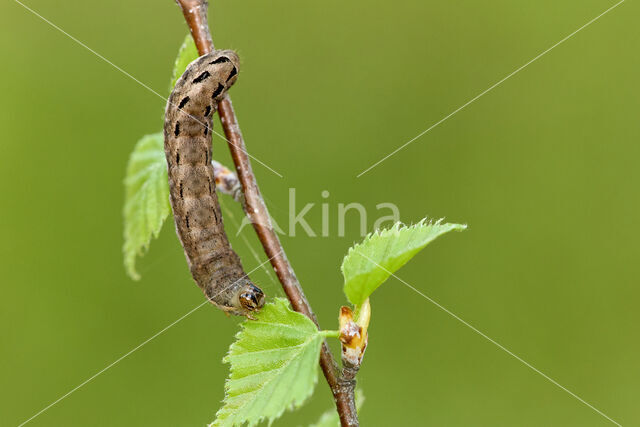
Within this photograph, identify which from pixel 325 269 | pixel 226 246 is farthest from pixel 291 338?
pixel 325 269

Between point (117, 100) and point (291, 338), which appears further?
point (117, 100)

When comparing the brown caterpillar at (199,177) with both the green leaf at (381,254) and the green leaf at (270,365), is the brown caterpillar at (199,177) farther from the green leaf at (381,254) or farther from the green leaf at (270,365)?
the green leaf at (381,254)

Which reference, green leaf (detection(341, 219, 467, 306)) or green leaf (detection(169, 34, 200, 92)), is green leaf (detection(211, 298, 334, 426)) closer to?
green leaf (detection(341, 219, 467, 306))

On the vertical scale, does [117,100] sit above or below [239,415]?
above

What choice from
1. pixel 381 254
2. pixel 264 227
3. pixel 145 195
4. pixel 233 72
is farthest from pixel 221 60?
pixel 381 254

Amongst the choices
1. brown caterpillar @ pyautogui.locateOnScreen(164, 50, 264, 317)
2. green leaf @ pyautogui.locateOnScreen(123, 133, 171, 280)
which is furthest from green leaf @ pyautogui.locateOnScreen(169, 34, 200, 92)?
green leaf @ pyautogui.locateOnScreen(123, 133, 171, 280)

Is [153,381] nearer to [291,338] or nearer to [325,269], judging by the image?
[325,269]
